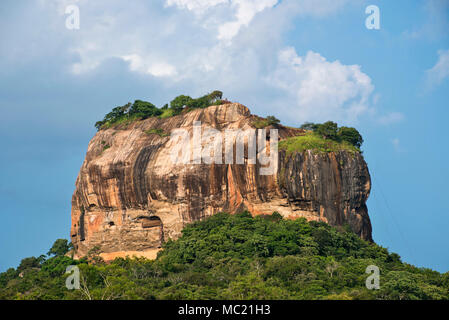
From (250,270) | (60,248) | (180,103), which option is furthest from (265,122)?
(60,248)

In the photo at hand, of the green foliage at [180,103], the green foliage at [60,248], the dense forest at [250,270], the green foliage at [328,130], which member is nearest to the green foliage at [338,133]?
the green foliage at [328,130]

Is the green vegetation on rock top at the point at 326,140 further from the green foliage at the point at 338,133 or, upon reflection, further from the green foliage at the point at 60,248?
the green foliage at the point at 60,248

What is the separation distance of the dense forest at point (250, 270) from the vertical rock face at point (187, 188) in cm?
132

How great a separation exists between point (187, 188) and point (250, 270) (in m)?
9.67

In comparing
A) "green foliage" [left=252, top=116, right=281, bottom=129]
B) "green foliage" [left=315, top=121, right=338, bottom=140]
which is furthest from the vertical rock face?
"green foliage" [left=315, top=121, right=338, bottom=140]

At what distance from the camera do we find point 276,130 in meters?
44.4

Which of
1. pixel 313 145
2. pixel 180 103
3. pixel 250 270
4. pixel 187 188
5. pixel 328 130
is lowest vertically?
pixel 250 270

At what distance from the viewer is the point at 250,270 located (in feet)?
117

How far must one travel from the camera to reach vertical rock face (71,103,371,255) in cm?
4212

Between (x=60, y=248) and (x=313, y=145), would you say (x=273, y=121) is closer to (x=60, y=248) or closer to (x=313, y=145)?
(x=313, y=145)

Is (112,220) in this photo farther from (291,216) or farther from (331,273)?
(331,273)

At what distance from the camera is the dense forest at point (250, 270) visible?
32000 millimetres
